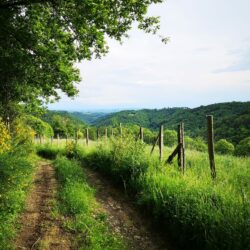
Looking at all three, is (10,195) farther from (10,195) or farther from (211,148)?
(211,148)

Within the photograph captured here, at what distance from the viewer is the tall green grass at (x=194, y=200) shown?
514 centimetres

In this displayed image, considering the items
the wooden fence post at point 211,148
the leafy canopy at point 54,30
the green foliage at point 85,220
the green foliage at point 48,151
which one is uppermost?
the leafy canopy at point 54,30

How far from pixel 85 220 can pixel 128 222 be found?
122cm

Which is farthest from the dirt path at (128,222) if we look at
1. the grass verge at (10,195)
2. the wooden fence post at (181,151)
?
the grass verge at (10,195)

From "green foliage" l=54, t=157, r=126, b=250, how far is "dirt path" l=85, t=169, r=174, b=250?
0.99 feet

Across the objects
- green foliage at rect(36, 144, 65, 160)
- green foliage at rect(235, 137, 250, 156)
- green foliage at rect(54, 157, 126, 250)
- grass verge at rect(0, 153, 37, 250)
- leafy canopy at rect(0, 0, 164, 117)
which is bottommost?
green foliage at rect(235, 137, 250, 156)

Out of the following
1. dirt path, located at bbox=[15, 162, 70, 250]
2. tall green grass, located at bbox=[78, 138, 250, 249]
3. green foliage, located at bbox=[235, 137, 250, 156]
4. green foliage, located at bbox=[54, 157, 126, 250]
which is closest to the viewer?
tall green grass, located at bbox=[78, 138, 250, 249]

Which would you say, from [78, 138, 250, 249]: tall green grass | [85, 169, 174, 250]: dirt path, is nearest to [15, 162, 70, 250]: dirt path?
[85, 169, 174, 250]: dirt path

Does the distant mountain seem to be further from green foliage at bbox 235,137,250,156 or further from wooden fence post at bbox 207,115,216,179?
green foliage at bbox 235,137,250,156

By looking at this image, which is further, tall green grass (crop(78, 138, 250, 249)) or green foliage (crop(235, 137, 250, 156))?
green foliage (crop(235, 137, 250, 156))

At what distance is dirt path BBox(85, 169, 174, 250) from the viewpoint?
6387mm

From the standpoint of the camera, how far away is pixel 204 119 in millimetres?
87438

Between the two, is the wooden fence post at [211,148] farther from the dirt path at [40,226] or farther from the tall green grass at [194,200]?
the dirt path at [40,226]

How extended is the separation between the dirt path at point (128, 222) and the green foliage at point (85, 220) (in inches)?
11.9
